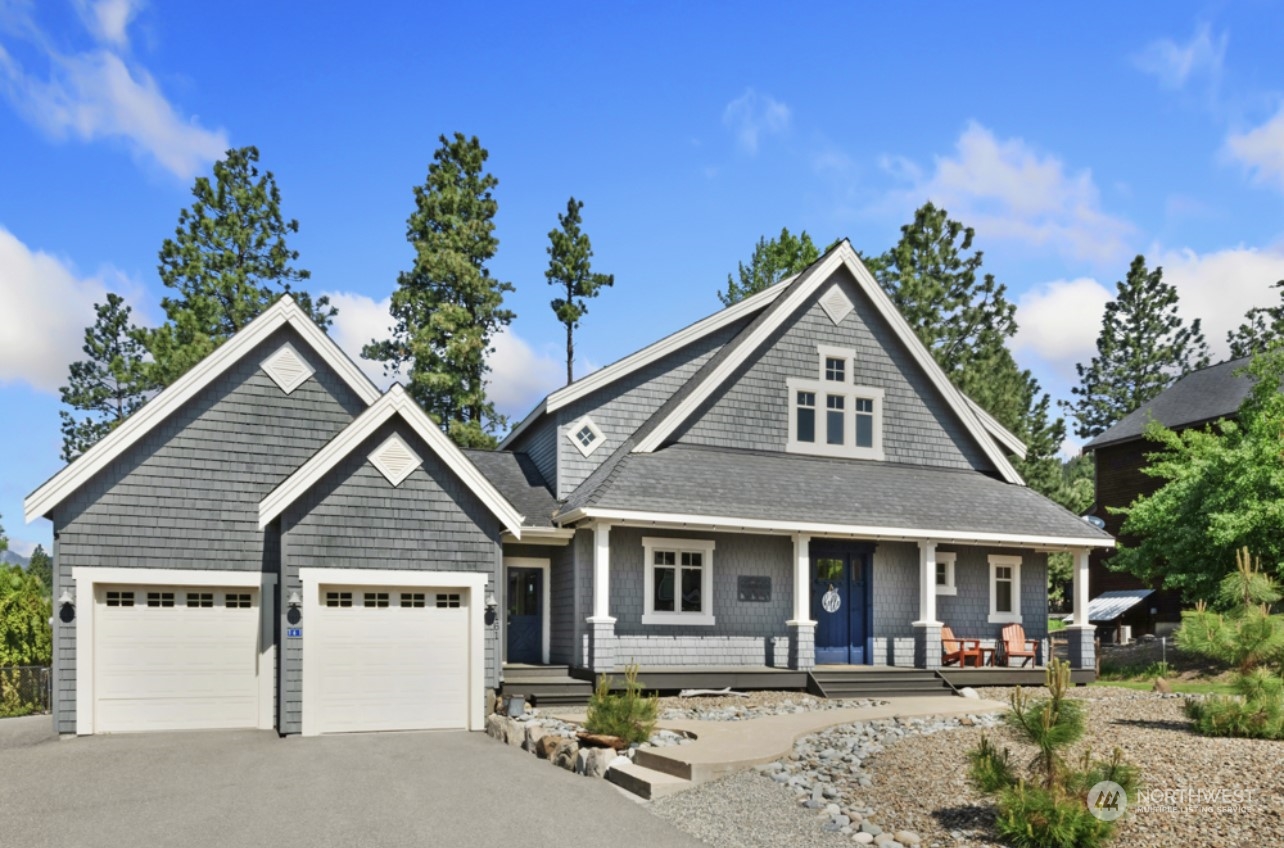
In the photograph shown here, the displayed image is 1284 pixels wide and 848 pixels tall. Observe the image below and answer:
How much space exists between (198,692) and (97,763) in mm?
3142

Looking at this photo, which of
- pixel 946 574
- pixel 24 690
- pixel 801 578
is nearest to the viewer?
pixel 801 578

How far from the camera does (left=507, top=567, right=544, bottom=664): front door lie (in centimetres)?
2005

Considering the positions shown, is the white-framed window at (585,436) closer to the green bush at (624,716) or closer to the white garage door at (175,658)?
the white garage door at (175,658)

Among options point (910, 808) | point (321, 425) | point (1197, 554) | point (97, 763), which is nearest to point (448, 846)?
point (910, 808)

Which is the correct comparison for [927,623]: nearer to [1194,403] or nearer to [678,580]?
[678,580]

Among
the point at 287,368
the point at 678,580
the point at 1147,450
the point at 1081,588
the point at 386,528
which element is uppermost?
the point at 287,368

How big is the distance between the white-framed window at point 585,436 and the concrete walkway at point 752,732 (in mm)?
5890

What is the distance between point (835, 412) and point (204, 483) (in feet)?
38.9

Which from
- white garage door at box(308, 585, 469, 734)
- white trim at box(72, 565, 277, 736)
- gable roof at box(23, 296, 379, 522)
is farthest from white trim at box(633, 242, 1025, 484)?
white trim at box(72, 565, 277, 736)

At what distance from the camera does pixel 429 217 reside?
37.8 metres

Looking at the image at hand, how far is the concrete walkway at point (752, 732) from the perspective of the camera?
11.2m

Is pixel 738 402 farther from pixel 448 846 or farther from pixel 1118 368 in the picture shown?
pixel 1118 368

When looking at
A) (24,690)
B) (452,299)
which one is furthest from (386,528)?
(452,299)

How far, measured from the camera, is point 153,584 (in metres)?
16.0
